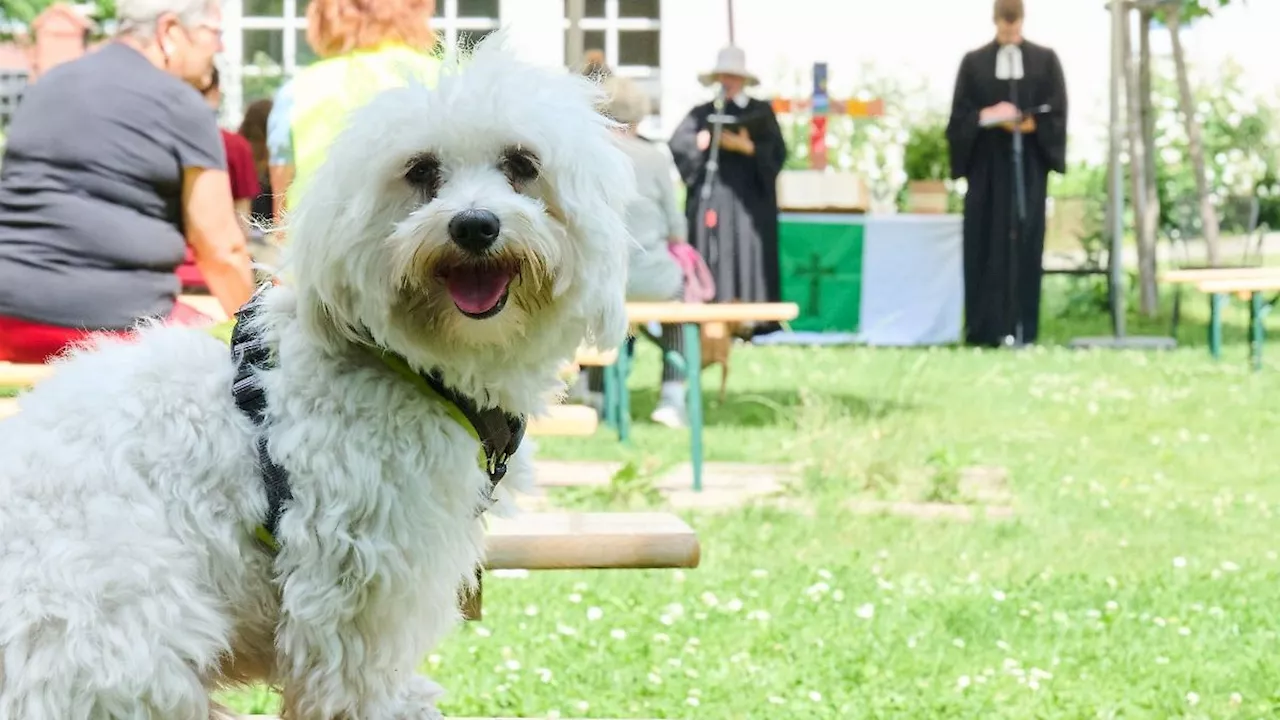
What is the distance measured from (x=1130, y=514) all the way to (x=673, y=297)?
2.84 meters

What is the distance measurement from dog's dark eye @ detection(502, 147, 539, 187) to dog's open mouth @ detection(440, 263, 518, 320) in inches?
5.7

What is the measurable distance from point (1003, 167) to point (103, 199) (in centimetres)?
1076

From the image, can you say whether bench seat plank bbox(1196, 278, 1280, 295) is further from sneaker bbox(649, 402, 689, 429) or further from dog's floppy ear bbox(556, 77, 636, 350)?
dog's floppy ear bbox(556, 77, 636, 350)

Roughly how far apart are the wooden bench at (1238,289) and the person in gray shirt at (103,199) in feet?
28.6

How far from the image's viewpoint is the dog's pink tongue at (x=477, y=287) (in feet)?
8.00

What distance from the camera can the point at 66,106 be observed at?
4477 mm

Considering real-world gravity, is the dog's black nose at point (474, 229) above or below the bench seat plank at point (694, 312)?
above

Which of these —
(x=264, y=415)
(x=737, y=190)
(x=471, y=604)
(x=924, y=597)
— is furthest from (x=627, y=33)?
(x=264, y=415)

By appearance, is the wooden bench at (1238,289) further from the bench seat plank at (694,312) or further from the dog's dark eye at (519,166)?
the dog's dark eye at (519,166)

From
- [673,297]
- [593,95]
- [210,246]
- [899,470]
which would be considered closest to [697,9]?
[673,297]

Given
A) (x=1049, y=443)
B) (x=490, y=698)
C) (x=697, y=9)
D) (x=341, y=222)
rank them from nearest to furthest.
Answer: (x=341, y=222), (x=490, y=698), (x=1049, y=443), (x=697, y=9)

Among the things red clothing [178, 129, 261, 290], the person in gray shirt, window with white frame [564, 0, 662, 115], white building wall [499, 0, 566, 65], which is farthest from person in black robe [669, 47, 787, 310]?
the person in gray shirt

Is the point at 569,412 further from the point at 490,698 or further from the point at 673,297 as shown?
the point at 673,297

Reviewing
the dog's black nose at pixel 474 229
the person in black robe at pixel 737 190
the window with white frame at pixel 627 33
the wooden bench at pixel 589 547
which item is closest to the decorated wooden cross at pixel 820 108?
the person in black robe at pixel 737 190
